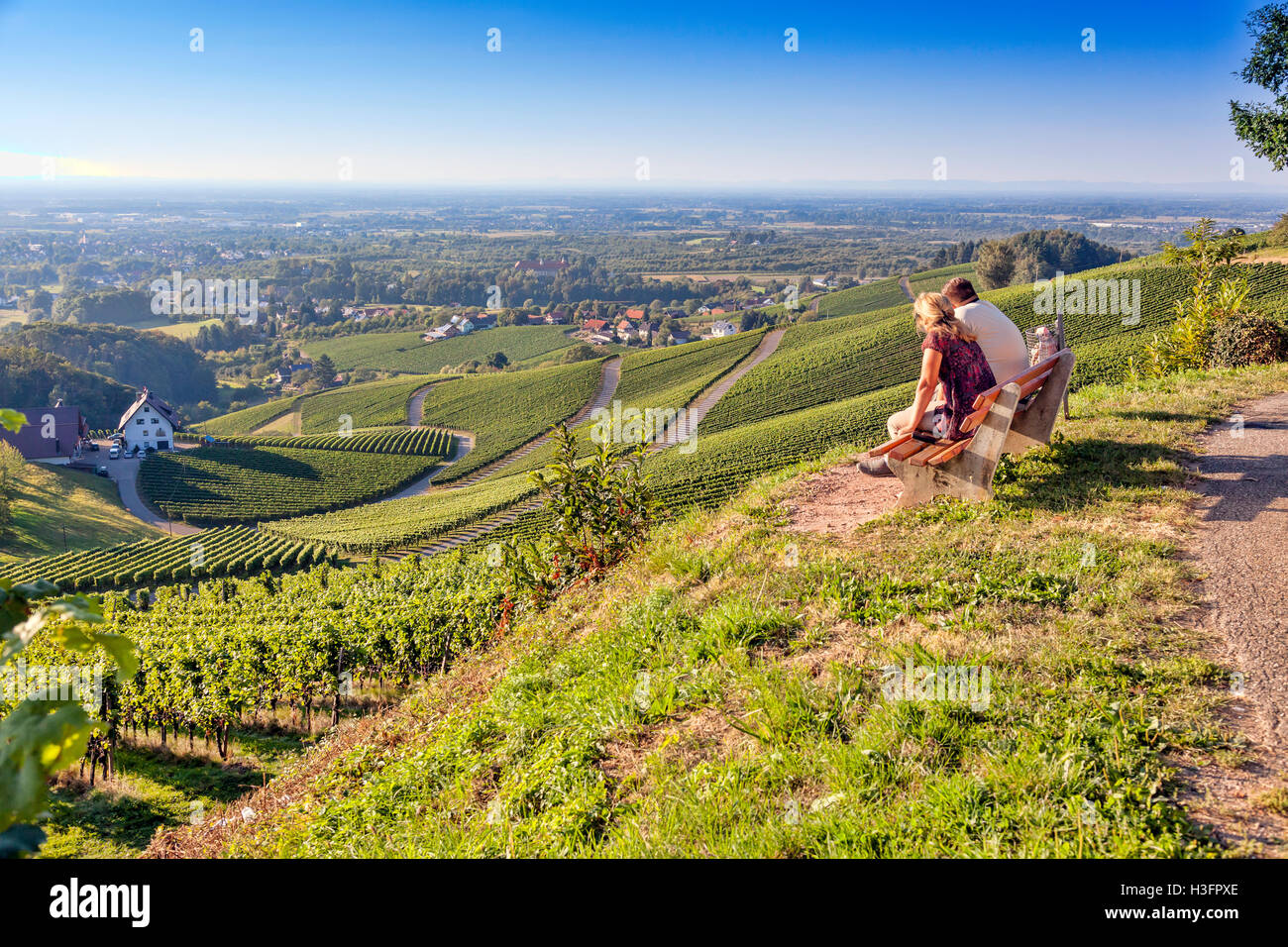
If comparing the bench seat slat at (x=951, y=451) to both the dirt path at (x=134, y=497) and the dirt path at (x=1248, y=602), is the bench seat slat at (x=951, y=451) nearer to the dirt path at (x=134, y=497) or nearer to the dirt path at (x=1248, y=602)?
the dirt path at (x=1248, y=602)

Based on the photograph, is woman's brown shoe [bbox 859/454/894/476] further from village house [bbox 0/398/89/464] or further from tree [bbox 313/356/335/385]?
tree [bbox 313/356/335/385]

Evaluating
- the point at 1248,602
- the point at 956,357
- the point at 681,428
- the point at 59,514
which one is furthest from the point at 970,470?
the point at 59,514

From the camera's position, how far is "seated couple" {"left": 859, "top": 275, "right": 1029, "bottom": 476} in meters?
6.22

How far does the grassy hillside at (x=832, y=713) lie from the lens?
286cm

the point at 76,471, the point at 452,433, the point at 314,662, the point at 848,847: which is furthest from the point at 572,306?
the point at 848,847

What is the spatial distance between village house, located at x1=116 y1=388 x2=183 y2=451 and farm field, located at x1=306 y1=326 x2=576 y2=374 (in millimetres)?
46735

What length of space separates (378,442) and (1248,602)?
75948 millimetres

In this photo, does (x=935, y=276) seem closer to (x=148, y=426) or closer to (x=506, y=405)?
(x=506, y=405)

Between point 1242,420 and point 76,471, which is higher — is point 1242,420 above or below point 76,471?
above

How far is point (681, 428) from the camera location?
183 feet

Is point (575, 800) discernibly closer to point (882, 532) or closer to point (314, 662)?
point (882, 532)

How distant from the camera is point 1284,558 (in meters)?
4.58

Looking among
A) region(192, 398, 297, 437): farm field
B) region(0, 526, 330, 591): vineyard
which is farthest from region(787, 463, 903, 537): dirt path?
region(192, 398, 297, 437): farm field
